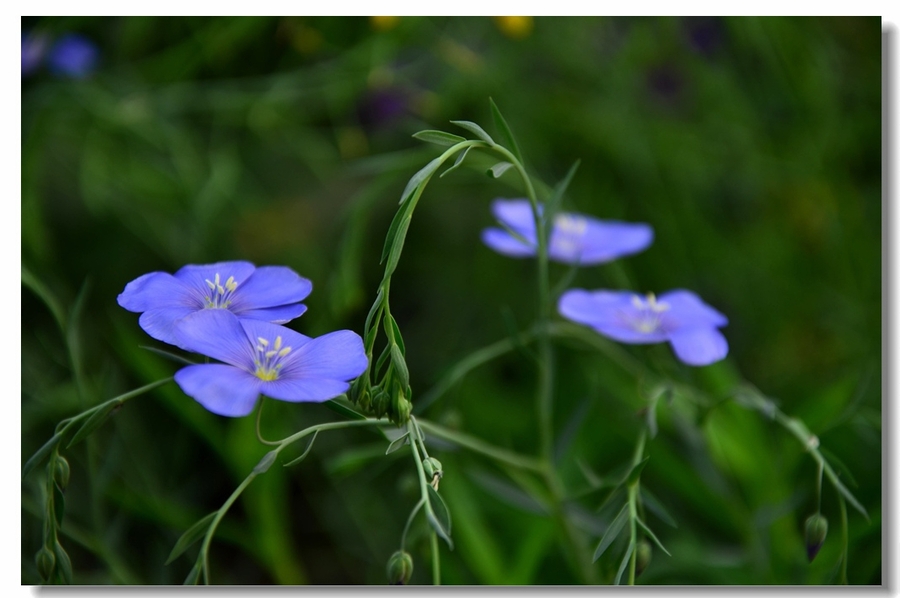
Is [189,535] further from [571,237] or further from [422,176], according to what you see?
[571,237]

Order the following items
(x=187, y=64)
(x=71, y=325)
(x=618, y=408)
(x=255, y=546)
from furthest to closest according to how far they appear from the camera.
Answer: (x=187, y=64) → (x=618, y=408) → (x=255, y=546) → (x=71, y=325)

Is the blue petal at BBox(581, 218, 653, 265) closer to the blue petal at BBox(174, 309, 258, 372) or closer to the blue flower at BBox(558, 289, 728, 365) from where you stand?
the blue flower at BBox(558, 289, 728, 365)

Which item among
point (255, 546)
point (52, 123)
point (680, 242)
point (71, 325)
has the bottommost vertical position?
point (255, 546)

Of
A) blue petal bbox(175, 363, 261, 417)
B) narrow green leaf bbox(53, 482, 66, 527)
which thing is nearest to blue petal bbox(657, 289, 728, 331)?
blue petal bbox(175, 363, 261, 417)

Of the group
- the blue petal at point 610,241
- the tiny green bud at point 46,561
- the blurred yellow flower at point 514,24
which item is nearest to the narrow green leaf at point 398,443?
the tiny green bud at point 46,561

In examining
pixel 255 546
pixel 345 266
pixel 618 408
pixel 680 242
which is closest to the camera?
pixel 345 266
